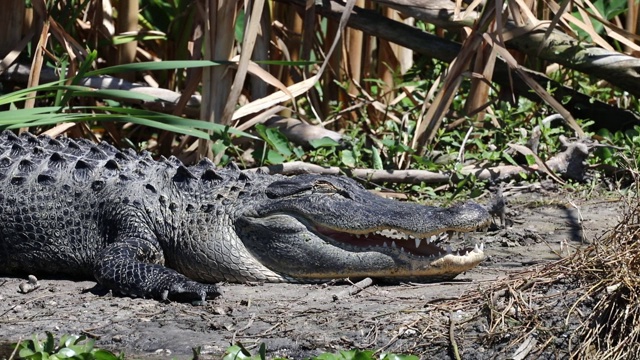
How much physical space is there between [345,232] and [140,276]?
3.37 ft

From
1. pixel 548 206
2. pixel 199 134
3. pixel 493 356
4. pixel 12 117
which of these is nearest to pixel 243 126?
pixel 199 134

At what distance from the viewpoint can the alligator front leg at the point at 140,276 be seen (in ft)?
Result: 16.2

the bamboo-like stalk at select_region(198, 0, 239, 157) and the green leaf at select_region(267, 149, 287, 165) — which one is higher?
the bamboo-like stalk at select_region(198, 0, 239, 157)

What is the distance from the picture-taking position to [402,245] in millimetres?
5211

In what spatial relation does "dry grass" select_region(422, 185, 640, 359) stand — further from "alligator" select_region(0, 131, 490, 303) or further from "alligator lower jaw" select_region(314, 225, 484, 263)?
"alligator" select_region(0, 131, 490, 303)

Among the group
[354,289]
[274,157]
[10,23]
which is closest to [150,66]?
[274,157]

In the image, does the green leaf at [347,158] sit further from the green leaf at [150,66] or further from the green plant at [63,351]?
the green plant at [63,351]

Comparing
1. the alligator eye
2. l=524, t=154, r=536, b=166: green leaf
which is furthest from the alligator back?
l=524, t=154, r=536, b=166: green leaf

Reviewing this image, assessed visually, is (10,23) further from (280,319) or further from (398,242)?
(280,319)

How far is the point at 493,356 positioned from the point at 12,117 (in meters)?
3.01

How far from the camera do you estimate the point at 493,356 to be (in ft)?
13.7

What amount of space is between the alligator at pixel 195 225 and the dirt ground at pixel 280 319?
0.11 metres

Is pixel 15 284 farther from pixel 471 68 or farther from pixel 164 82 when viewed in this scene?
pixel 471 68

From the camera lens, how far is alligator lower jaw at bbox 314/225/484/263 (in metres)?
4.94
